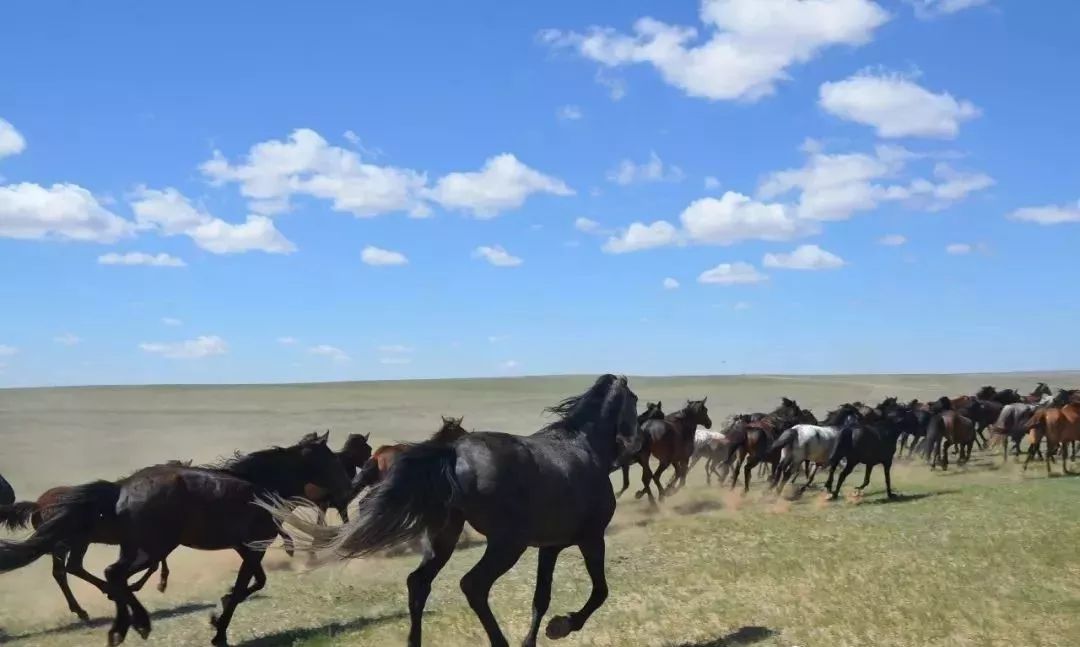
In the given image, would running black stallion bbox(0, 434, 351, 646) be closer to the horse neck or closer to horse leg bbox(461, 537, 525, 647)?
the horse neck

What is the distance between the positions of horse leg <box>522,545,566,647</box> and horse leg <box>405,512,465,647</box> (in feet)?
2.95

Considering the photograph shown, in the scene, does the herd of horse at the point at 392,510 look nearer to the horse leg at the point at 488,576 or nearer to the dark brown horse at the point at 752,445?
the horse leg at the point at 488,576

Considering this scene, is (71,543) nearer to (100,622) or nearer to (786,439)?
(100,622)

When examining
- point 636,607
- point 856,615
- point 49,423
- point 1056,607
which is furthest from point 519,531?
point 49,423

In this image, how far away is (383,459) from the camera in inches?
546

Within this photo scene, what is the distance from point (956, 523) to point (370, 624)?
31.1 ft

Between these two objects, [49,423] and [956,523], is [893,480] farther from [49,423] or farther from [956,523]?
[49,423]

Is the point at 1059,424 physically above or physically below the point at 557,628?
above

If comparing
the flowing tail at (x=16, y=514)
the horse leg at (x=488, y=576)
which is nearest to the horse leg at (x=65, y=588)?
the flowing tail at (x=16, y=514)

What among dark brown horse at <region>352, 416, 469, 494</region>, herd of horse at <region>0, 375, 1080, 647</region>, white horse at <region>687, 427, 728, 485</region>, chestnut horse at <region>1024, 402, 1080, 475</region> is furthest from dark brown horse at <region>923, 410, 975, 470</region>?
herd of horse at <region>0, 375, 1080, 647</region>

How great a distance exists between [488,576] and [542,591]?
1048 mm

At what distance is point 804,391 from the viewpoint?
89688 mm

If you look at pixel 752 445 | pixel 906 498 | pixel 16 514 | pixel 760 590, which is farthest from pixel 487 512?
pixel 752 445

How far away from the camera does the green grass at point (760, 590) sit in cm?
825
